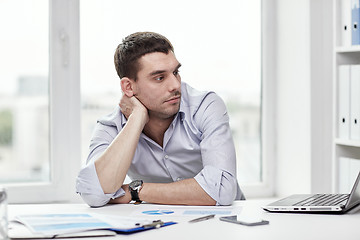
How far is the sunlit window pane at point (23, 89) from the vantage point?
295 cm

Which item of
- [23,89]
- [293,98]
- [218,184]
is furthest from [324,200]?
[23,89]

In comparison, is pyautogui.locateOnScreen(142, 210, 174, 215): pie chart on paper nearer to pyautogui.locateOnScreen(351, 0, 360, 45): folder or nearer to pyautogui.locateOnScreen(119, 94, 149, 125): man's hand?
pyautogui.locateOnScreen(119, 94, 149, 125): man's hand

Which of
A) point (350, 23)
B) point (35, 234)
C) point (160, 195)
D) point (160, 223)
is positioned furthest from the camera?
point (350, 23)

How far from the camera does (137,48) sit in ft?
7.23

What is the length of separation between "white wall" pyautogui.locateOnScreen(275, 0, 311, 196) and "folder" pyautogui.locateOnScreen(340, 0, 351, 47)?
1.26 feet

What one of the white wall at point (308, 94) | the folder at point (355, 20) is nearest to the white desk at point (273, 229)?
the folder at point (355, 20)

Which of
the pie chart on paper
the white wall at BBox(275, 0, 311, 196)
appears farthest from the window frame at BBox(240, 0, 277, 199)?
the pie chart on paper

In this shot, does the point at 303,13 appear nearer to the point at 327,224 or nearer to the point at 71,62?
the point at 71,62

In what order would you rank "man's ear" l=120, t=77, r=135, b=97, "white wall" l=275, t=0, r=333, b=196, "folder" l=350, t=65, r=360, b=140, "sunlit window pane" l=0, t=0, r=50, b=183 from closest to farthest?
"man's ear" l=120, t=77, r=135, b=97
"folder" l=350, t=65, r=360, b=140
"sunlit window pane" l=0, t=0, r=50, b=183
"white wall" l=275, t=0, r=333, b=196

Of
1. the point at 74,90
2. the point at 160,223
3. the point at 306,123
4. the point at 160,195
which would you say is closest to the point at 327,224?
the point at 160,223

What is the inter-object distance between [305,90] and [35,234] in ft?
6.99

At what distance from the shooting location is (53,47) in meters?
2.99

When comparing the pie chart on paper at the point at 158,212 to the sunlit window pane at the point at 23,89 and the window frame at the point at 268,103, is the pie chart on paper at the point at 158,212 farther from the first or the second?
the window frame at the point at 268,103

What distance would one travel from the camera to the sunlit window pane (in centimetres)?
295
